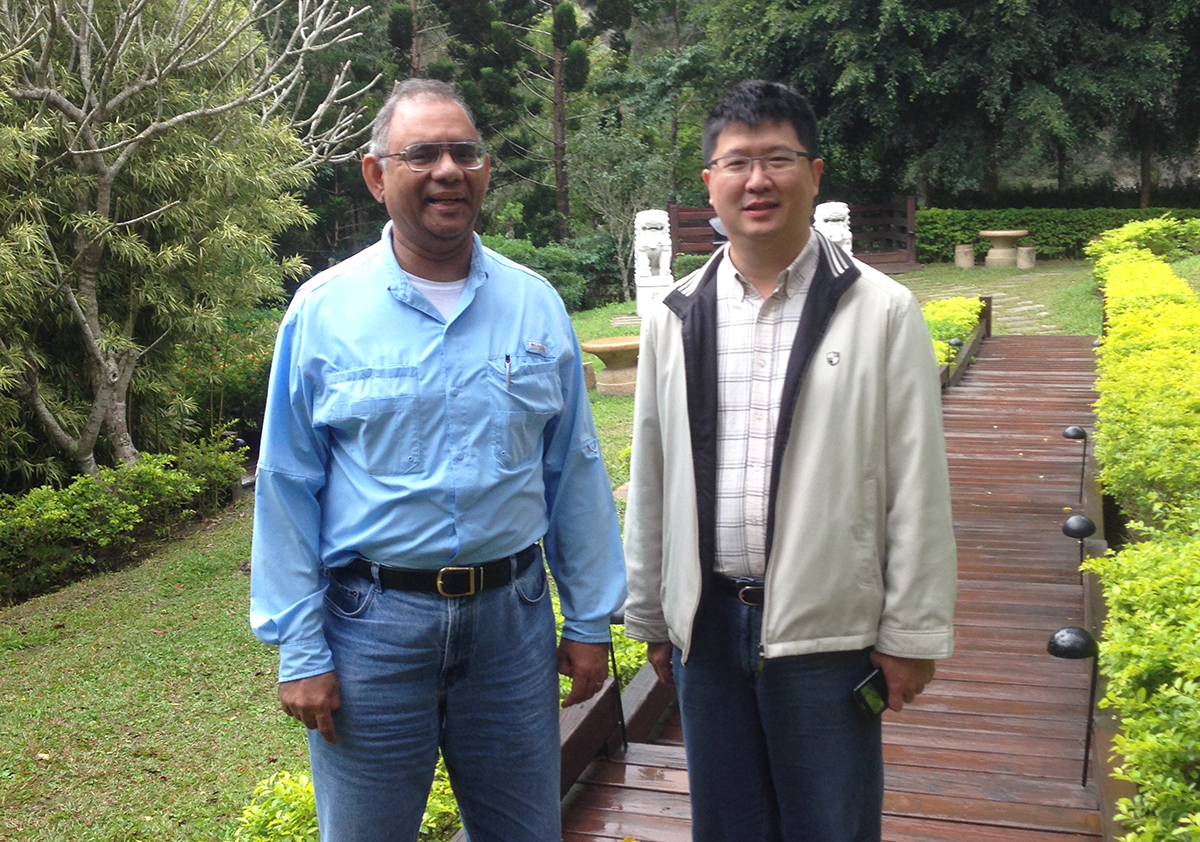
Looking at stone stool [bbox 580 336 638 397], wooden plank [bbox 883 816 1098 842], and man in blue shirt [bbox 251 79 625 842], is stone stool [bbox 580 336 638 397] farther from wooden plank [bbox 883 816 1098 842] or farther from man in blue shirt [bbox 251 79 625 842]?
man in blue shirt [bbox 251 79 625 842]

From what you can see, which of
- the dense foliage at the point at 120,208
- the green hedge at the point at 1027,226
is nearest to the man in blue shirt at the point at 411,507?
the dense foliage at the point at 120,208

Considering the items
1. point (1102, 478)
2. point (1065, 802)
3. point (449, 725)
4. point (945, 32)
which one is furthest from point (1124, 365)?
point (945, 32)

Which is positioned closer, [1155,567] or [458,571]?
[458,571]

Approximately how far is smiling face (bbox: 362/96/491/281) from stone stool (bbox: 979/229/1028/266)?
18138 mm

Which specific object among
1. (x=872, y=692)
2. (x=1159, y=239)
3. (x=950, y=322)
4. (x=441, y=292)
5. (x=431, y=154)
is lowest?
(x=950, y=322)

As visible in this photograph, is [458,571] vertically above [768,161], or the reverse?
[768,161]

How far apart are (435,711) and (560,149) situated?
20686 mm

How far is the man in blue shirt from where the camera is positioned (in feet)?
5.59

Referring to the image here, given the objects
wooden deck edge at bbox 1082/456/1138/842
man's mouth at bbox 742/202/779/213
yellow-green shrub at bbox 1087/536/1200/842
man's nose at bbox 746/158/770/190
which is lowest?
wooden deck edge at bbox 1082/456/1138/842

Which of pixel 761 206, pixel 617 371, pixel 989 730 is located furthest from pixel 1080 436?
pixel 617 371

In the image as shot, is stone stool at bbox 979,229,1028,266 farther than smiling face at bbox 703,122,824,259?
Yes

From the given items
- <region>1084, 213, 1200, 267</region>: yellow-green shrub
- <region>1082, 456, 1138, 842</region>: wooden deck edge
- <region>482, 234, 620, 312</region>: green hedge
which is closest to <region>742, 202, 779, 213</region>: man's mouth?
<region>1082, 456, 1138, 842</region>: wooden deck edge

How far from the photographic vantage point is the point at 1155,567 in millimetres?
2674

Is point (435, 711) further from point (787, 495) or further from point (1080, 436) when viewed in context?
point (1080, 436)
